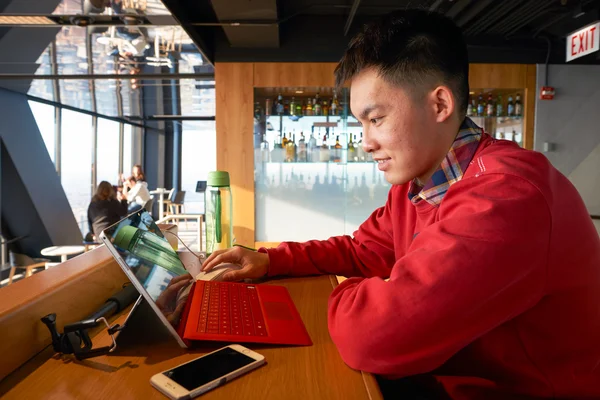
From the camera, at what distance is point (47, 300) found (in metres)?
0.91

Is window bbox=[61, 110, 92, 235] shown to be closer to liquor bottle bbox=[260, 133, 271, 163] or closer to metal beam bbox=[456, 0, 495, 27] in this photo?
liquor bottle bbox=[260, 133, 271, 163]

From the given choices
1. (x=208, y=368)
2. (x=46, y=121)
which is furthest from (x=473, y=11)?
(x=46, y=121)

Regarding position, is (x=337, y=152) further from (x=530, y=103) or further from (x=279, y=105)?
(x=530, y=103)

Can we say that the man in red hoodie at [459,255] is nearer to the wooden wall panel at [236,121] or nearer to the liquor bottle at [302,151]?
the wooden wall panel at [236,121]

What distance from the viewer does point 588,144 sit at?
15.4 ft

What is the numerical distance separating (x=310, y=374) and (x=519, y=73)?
465cm

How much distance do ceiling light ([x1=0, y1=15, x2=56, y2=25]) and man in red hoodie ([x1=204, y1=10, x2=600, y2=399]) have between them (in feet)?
11.2

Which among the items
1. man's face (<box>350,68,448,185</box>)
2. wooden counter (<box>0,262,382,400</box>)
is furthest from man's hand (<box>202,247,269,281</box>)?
man's face (<box>350,68,448,185</box>)

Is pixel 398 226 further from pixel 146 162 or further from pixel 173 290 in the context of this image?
pixel 146 162

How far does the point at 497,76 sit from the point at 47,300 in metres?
4.64

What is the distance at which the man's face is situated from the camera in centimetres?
98

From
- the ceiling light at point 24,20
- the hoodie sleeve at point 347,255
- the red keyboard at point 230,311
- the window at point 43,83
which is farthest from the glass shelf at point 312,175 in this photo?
the red keyboard at point 230,311

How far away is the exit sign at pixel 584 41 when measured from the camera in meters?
3.38

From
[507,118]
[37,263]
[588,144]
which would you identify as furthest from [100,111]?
[588,144]
